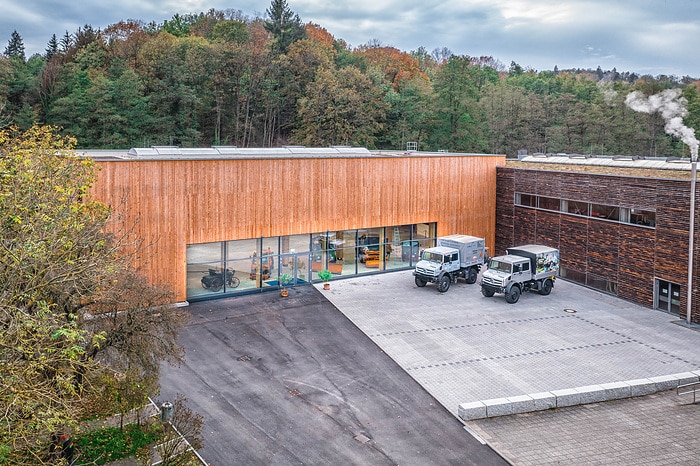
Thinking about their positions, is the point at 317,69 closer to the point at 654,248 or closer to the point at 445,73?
the point at 445,73

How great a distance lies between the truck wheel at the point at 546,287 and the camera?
2592 centimetres

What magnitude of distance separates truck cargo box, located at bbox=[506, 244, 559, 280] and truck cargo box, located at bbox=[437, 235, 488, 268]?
1.71m

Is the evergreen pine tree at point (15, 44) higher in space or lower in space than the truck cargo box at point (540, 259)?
higher

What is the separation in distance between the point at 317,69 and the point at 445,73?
41.6 ft

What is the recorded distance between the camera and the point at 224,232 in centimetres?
2439

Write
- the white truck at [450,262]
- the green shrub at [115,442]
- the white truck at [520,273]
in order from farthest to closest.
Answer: the white truck at [450,262], the white truck at [520,273], the green shrub at [115,442]

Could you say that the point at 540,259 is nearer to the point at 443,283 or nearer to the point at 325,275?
the point at 443,283

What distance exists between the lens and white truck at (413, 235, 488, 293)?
1029 inches

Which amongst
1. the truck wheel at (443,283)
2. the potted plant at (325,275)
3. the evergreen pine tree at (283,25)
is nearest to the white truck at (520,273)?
the truck wheel at (443,283)

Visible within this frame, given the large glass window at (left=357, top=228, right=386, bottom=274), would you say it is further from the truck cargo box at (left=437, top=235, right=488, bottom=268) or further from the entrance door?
the entrance door

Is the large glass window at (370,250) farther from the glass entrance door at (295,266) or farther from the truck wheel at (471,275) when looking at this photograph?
the truck wheel at (471,275)

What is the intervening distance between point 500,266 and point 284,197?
954 centimetres

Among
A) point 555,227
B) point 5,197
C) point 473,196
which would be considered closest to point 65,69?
point 473,196

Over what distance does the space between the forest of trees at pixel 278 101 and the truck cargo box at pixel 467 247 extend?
27592 mm
